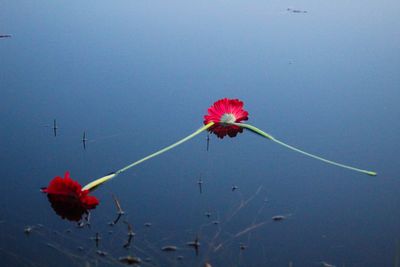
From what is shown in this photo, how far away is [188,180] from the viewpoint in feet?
3.76

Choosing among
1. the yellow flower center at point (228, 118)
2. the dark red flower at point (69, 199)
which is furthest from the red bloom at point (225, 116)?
the dark red flower at point (69, 199)

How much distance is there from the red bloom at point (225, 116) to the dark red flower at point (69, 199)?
1.42 feet

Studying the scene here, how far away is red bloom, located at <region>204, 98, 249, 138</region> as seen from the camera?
1.32 metres

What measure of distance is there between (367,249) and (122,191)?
47 centimetres

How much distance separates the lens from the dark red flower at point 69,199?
3.12ft

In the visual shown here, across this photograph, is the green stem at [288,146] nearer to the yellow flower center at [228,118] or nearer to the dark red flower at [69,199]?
the yellow flower center at [228,118]

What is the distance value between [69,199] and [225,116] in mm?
486

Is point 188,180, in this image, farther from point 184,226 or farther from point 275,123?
point 275,123

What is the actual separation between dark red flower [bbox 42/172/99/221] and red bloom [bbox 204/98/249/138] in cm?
43

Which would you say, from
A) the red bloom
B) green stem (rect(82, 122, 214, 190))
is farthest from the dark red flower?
the red bloom

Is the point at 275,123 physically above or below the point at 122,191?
above

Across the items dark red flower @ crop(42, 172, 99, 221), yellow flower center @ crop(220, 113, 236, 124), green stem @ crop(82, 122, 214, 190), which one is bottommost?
dark red flower @ crop(42, 172, 99, 221)

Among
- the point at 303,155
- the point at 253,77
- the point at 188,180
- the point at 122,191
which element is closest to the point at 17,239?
the point at 122,191

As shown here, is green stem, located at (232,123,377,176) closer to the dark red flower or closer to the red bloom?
the red bloom
